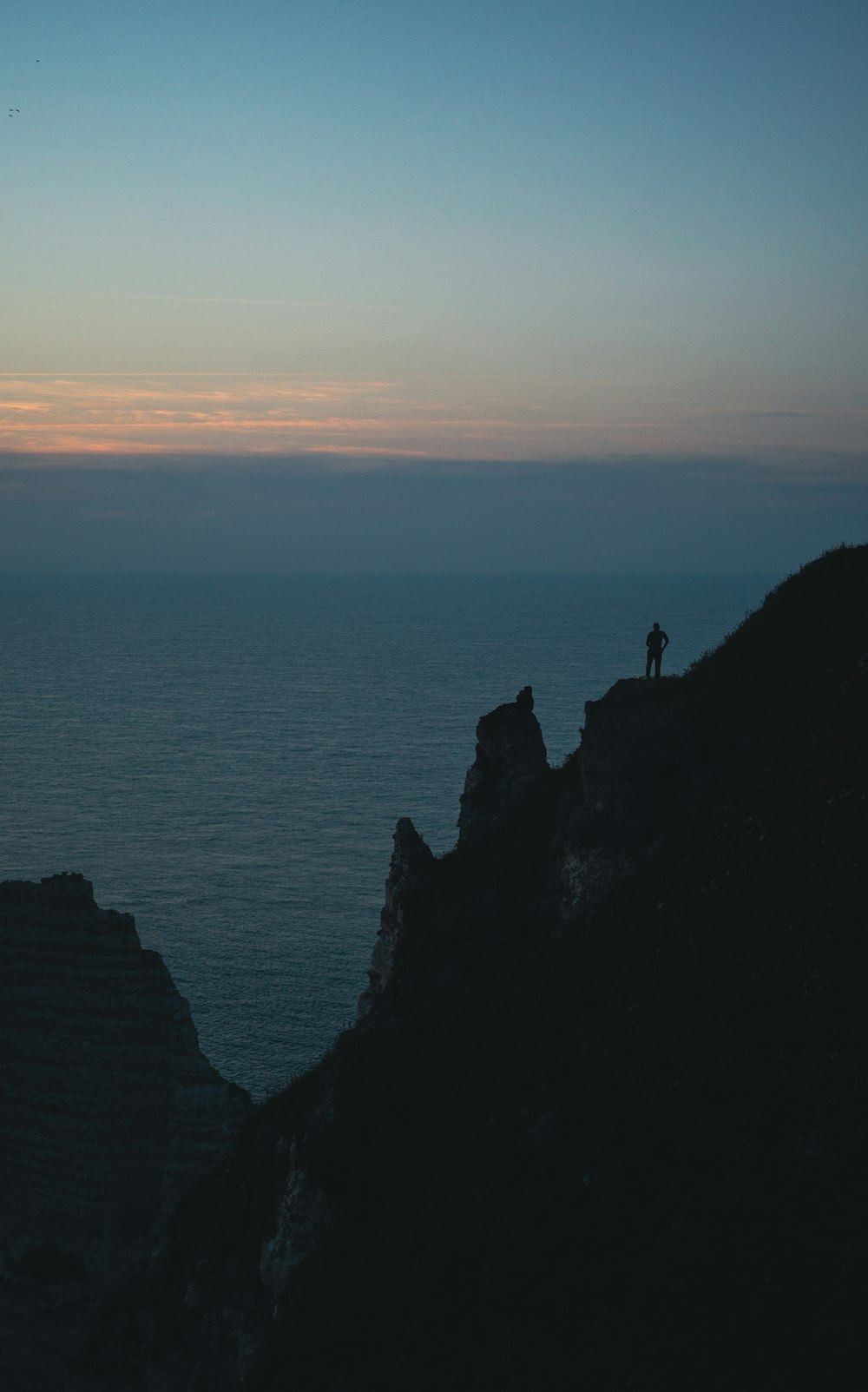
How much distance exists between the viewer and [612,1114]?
21.5 meters

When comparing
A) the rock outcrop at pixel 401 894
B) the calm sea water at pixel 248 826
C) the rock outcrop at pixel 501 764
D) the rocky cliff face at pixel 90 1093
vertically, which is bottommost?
the calm sea water at pixel 248 826

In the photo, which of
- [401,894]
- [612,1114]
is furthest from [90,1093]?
[612,1114]

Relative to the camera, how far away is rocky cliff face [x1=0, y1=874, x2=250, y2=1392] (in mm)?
43938

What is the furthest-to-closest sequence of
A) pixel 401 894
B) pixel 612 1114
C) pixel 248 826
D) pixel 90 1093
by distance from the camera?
pixel 248 826, pixel 90 1093, pixel 401 894, pixel 612 1114

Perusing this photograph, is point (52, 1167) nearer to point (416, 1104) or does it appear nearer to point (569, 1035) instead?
point (416, 1104)

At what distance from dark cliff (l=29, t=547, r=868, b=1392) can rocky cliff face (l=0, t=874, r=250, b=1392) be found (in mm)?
12115

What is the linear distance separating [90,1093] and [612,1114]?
103 feet

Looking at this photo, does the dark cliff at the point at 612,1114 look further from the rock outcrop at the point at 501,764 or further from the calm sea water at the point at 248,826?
the calm sea water at the point at 248,826

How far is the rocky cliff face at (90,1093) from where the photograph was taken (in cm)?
4394

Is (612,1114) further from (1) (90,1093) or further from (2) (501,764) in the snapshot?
(1) (90,1093)

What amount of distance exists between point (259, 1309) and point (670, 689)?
23.1 m

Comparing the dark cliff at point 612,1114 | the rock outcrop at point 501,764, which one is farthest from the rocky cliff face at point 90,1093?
the rock outcrop at point 501,764

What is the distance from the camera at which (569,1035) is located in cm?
2478

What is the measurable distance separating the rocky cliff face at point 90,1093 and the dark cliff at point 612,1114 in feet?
39.7
